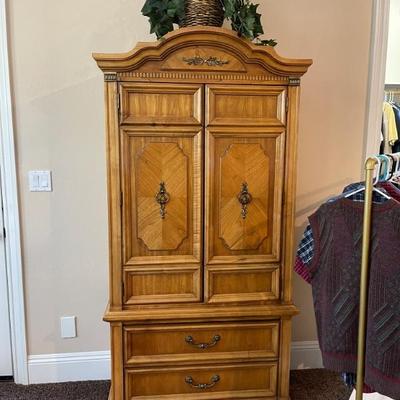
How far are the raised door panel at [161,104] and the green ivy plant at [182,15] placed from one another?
27 cm

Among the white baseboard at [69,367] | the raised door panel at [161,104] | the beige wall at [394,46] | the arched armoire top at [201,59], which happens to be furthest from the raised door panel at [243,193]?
the beige wall at [394,46]

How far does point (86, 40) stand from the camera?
83.8 inches

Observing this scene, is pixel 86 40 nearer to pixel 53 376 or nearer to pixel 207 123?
pixel 207 123

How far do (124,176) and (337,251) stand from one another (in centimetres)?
90

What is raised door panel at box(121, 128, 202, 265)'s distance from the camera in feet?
5.66

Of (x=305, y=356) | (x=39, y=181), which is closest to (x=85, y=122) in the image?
(x=39, y=181)

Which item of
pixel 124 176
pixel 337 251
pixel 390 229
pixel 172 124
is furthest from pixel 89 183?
pixel 390 229

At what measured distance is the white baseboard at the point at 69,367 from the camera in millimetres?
2312

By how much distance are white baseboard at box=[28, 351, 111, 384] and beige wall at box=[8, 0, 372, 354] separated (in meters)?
0.04

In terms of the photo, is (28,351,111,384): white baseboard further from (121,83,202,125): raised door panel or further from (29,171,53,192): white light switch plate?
(121,83,202,125): raised door panel

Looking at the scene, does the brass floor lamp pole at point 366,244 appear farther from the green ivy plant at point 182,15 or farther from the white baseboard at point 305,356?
the white baseboard at point 305,356

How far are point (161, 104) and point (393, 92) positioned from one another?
99.0 inches

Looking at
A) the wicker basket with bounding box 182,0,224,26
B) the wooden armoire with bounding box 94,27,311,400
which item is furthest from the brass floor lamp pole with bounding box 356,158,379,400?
the wicker basket with bounding box 182,0,224,26

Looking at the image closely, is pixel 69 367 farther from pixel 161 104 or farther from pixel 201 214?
pixel 161 104
